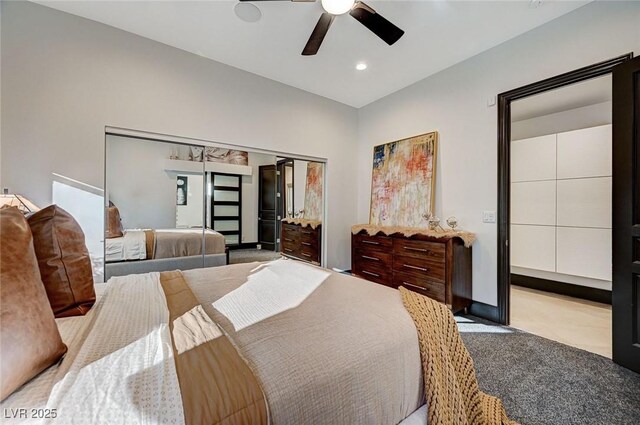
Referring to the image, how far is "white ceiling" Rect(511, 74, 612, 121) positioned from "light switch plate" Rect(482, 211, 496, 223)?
153 centimetres

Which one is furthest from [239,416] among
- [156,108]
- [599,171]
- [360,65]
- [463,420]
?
[599,171]

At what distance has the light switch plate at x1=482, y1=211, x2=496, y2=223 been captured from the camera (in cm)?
292

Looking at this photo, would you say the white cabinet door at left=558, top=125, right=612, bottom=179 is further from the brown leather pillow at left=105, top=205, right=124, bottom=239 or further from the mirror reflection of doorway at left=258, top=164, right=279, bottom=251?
the brown leather pillow at left=105, top=205, right=124, bottom=239

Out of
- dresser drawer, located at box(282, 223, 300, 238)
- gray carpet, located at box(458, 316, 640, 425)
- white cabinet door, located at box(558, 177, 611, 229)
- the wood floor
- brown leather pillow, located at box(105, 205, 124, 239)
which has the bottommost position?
gray carpet, located at box(458, 316, 640, 425)

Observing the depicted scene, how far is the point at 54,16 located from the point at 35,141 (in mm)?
1149

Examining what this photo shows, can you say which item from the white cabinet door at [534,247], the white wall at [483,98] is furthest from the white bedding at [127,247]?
the white cabinet door at [534,247]

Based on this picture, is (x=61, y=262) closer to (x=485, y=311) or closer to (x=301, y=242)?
(x=301, y=242)

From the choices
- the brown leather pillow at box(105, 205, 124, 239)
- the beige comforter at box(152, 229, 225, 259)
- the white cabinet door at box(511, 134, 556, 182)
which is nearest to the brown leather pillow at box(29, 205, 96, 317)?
the brown leather pillow at box(105, 205, 124, 239)

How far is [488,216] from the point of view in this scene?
296 cm

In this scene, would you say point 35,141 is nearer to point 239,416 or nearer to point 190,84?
point 190,84

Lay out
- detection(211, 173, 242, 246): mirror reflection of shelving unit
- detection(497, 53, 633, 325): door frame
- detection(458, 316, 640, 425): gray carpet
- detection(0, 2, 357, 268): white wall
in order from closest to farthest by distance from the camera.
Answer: detection(458, 316, 640, 425): gray carpet < detection(0, 2, 357, 268): white wall < detection(497, 53, 633, 325): door frame < detection(211, 173, 242, 246): mirror reflection of shelving unit

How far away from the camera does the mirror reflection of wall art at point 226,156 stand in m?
3.25

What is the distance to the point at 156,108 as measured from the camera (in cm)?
283

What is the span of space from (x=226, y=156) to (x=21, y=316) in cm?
287
